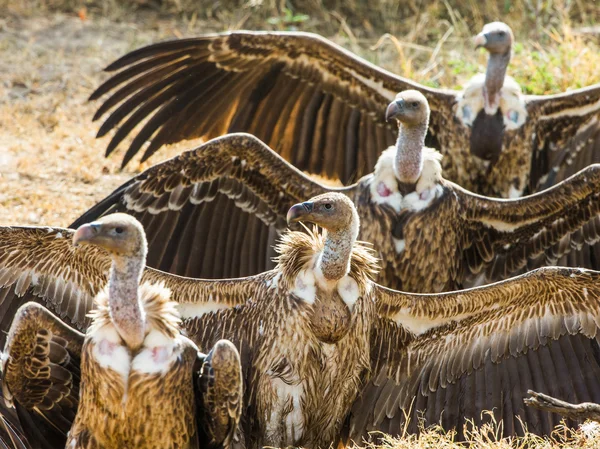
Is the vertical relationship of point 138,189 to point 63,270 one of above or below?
above

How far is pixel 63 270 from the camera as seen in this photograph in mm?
6133

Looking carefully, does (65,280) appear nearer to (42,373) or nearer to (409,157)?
(42,373)

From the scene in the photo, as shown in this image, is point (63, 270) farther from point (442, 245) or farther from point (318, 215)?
point (442, 245)

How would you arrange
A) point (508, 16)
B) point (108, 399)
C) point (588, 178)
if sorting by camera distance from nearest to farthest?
point (108, 399), point (588, 178), point (508, 16)

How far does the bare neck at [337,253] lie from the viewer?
18.7 feet

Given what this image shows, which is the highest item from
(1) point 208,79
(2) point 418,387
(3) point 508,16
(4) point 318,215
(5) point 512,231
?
(3) point 508,16

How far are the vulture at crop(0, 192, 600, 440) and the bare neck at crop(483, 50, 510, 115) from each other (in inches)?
87.4

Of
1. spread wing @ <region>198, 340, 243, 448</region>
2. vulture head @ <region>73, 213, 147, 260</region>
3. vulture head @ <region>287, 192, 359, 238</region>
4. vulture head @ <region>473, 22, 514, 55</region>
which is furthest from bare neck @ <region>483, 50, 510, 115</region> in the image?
vulture head @ <region>73, 213, 147, 260</region>

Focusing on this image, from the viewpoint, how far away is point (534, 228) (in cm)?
716

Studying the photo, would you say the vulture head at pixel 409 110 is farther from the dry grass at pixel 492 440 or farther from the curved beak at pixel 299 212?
the dry grass at pixel 492 440

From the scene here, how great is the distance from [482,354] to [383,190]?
48.3 inches

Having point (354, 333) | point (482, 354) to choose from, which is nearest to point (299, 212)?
point (354, 333)

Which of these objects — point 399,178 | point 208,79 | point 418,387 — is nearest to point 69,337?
point 418,387

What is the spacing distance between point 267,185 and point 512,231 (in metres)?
1.43
